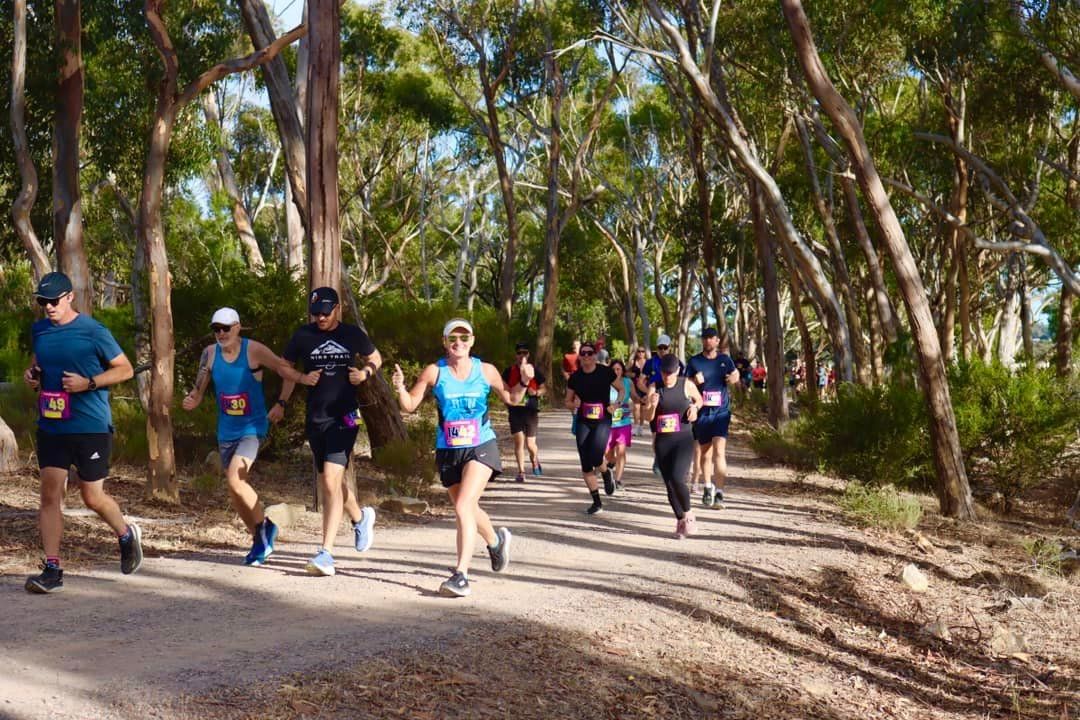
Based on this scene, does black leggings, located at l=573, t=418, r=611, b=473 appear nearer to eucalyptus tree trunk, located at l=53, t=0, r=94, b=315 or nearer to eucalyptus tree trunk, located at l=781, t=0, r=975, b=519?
eucalyptus tree trunk, located at l=781, t=0, r=975, b=519

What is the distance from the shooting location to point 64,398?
275 inches

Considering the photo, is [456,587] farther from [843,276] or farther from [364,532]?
[843,276]

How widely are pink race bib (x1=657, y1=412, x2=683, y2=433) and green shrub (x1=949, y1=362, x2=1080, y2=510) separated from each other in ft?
18.4

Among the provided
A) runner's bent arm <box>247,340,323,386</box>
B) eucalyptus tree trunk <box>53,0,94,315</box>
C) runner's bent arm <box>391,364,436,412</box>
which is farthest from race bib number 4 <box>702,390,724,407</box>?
eucalyptus tree trunk <box>53,0,94,315</box>

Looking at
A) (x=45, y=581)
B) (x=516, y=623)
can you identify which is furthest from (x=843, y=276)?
(x=45, y=581)

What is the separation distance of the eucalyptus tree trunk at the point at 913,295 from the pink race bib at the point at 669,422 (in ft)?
11.9

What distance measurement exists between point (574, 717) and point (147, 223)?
301 inches

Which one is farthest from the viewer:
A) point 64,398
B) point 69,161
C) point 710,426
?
point 69,161

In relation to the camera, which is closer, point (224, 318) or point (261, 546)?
point (224, 318)

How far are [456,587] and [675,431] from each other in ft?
12.3

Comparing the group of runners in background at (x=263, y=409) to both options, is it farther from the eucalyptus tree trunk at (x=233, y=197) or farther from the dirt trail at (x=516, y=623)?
the eucalyptus tree trunk at (x=233, y=197)

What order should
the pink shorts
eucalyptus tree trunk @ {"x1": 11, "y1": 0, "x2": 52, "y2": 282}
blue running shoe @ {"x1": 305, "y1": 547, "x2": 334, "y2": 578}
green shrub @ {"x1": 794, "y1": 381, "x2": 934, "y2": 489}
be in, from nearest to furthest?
blue running shoe @ {"x1": 305, "y1": 547, "x2": 334, "y2": 578} → eucalyptus tree trunk @ {"x1": 11, "y1": 0, "x2": 52, "y2": 282} → the pink shorts → green shrub @ {"x1": 794, "y1": 381, "x2": 934, "y2": 489}

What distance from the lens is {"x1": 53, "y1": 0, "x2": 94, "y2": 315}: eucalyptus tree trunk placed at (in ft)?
44.1

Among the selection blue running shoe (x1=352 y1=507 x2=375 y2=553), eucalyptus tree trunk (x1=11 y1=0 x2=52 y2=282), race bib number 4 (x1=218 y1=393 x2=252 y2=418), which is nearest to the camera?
race bib number 4 (x1=218 y1=393 x2=252 y2=418)
